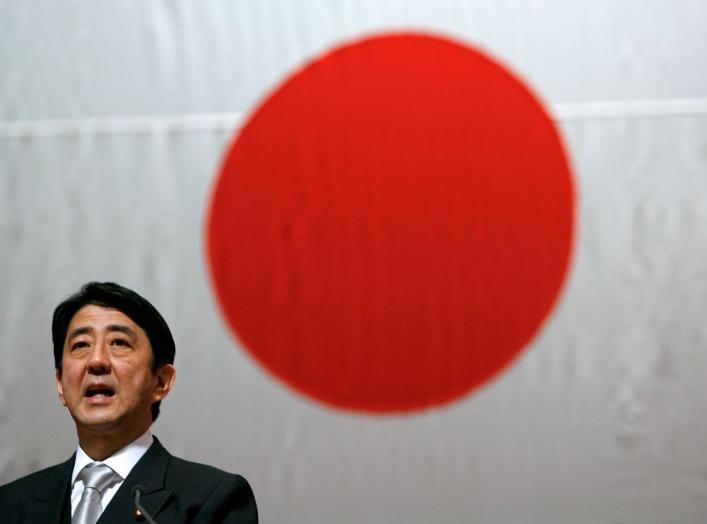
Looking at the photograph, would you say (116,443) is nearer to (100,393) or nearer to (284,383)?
(100,393)

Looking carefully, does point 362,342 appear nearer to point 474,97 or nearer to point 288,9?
point 474,97

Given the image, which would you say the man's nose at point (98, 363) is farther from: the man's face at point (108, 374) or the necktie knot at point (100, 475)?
the necktie knot at point (100, 475)

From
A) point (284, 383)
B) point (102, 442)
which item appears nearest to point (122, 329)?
point (102, 442)

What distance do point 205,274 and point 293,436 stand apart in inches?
10.1

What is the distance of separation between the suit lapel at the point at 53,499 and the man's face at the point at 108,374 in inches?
2.8

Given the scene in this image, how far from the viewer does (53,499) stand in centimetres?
81

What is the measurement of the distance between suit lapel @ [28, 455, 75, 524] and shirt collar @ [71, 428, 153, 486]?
0.02 metres

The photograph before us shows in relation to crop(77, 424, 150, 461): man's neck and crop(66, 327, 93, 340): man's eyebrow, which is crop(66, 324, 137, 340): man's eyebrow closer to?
crop(66, 327, 93, 340): man's eyebrow

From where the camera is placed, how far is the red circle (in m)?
1.05

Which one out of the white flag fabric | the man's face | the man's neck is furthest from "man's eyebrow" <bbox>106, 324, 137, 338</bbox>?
the white flag fabric

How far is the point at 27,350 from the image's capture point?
3.58 ft

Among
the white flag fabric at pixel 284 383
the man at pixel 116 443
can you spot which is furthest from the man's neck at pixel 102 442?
the white flag fabric at pixel 284 383

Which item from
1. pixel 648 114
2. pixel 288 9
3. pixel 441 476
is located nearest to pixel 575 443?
pixel 441 476

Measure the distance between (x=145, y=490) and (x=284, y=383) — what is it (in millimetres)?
310
